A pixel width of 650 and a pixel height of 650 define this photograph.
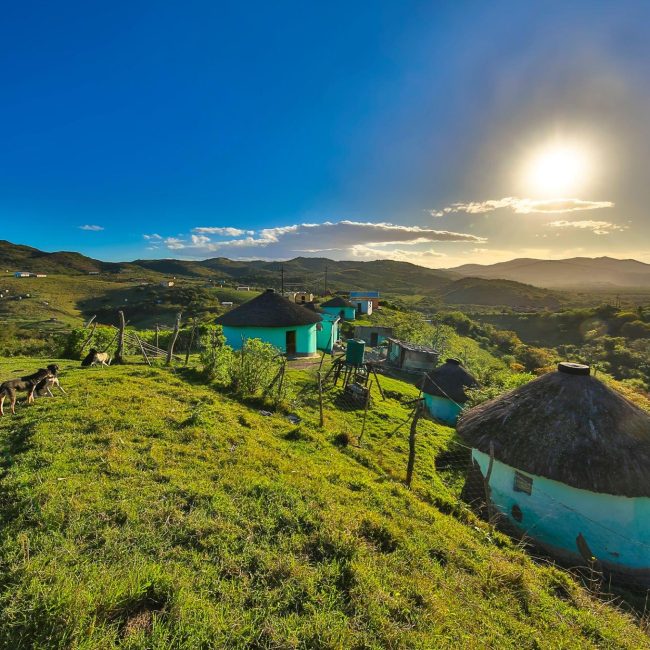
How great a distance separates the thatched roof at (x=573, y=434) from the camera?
7559 millimetres

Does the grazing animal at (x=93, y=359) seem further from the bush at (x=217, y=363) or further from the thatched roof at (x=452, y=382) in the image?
the thatched roof at (x=452, y=382)

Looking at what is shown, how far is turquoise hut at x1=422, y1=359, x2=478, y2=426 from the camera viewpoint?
18109 millimetres

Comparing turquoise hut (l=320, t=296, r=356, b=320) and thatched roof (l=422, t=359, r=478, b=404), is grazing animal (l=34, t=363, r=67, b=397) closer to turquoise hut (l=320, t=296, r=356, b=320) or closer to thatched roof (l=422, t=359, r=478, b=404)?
thatched roof (l=422, t=359, r=478, b=404)

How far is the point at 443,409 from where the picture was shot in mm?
18312

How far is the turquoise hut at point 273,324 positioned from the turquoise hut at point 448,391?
9.07m

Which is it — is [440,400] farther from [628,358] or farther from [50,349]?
[628,358]

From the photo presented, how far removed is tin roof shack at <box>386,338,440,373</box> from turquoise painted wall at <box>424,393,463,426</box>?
7.52 m

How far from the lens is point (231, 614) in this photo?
11.5 ft

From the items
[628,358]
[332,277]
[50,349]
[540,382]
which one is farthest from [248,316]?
[332,277]

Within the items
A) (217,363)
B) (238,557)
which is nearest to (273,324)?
(217,363)

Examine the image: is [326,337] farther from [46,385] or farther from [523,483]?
[523,483]

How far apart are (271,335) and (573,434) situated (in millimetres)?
17487

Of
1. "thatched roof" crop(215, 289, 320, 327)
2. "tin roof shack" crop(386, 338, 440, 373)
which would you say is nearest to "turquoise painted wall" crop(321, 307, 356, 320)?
"tin roof shack" crop(386, 338, 440, 373)

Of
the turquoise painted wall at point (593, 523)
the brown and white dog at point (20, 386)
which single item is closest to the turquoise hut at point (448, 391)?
the turquoise painted wall at point (593, 523)
